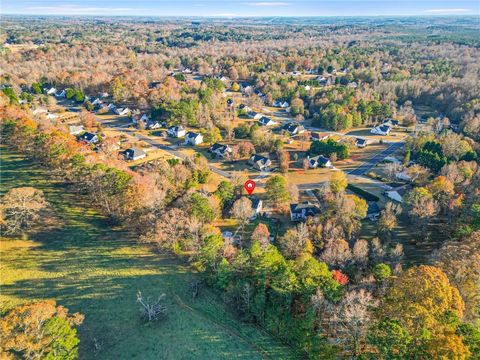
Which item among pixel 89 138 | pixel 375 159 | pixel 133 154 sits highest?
pixel 89 138

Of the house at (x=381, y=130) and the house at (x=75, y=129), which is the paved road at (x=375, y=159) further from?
the house at (x=75, y=129)

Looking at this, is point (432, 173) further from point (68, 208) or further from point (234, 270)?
point (68, 208)

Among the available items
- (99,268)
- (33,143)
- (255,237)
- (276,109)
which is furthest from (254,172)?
(276,109)

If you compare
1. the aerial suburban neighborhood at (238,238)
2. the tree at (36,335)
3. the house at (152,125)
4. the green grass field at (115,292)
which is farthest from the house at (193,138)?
the tree at (36,335)

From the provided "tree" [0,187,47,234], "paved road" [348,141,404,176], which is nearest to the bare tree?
"tree" [0,187,47,234]

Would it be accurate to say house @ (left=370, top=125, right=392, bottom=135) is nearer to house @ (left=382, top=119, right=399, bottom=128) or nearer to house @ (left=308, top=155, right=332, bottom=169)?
house @ (left=382, top=119, right=399, bottom=128)

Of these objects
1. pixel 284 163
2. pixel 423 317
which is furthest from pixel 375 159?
pixel 423 317

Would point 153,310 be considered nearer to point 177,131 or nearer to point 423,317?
point 423,317
